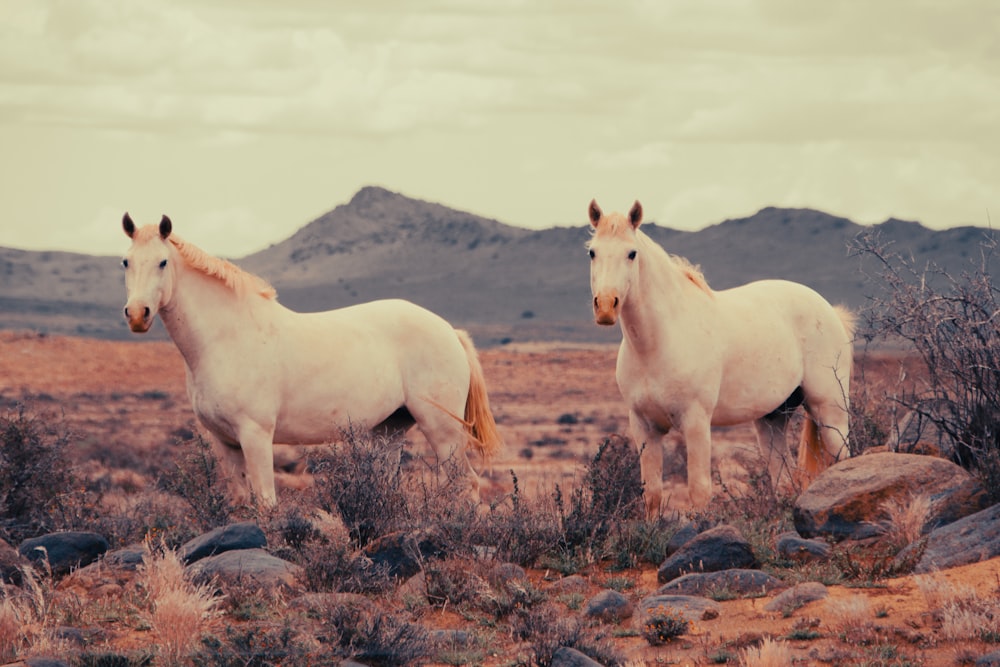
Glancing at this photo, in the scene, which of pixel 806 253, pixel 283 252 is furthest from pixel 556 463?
pixel 283 252

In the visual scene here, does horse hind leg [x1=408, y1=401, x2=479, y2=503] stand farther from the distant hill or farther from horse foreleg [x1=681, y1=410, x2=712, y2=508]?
the distant hill

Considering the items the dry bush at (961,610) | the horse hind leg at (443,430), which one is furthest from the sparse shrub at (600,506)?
the dry bush at (961,610)

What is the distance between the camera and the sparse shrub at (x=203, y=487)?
1123 centimetres

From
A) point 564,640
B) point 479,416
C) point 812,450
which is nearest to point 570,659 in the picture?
point 564,640

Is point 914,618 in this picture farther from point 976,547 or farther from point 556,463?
point 556,463

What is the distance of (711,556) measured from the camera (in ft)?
30.5

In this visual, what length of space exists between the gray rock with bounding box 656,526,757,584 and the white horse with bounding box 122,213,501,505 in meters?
3.01

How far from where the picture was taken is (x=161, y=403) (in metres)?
46.2

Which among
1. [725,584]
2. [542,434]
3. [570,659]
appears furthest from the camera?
[542,434]

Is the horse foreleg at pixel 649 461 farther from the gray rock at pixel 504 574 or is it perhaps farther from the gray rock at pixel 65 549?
the gray rock at pixel 65 549

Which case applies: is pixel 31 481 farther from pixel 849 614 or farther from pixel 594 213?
pixel 849 614

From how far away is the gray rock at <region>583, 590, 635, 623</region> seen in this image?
839 centimetres

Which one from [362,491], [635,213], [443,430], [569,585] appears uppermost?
[635,213]

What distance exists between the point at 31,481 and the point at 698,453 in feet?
20.2
